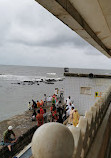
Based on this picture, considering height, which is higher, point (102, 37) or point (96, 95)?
point (102, 37)

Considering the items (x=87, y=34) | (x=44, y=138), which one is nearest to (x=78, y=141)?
Result: (x=44, y=138)

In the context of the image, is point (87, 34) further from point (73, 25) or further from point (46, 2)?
point (46, 2)

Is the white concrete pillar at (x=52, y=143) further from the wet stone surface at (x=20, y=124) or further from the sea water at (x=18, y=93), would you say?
the sea water at (x=18, y=93)

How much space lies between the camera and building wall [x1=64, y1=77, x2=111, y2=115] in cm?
1159

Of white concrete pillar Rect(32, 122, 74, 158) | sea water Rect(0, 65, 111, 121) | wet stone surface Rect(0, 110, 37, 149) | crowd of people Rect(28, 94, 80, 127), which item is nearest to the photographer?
white concrete pillar Rect(32, 122, 74, 158)

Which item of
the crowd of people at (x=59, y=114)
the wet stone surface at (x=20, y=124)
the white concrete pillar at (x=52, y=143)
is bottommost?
the wet stone surface at (x=20, y=124)

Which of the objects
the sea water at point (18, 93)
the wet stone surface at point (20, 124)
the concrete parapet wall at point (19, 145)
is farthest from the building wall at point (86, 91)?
the concrete parapet wall at point (19, 145)

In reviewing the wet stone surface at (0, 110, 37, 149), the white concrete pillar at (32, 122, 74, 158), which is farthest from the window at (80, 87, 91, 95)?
the white concrete pillar at (32, 122, 74, 158)

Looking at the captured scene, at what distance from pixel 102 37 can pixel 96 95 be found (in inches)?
358

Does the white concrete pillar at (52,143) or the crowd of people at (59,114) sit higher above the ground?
the white concrete pillar at (52,143)

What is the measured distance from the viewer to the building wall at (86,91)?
1159 centimetres

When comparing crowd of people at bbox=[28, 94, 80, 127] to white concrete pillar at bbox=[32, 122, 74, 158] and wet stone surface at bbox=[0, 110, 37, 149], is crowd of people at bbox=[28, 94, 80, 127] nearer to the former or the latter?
wet stone surface at bbox=[0, 110, 37, 149]

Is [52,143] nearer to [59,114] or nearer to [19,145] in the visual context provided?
[19,145]

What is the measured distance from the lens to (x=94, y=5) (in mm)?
1758
